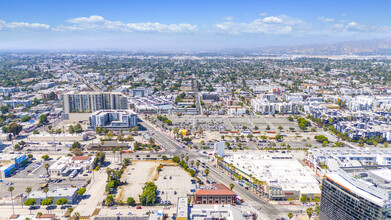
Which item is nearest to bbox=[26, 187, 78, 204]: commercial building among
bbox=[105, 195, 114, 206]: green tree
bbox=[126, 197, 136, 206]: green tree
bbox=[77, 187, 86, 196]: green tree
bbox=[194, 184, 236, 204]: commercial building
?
bbox=[77, 187, 86, 196]: green tree

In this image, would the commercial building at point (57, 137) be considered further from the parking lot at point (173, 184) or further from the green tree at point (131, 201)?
the green tree at point (131, 201)

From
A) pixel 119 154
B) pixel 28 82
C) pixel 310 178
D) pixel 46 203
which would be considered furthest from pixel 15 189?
pixel 28 82

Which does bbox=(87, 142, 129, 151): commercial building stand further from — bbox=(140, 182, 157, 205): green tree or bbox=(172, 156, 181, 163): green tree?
bbox=(140, 182, 157, 205): green tree

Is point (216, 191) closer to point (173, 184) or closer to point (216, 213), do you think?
point (216, 213)

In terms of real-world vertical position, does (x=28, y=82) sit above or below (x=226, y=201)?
above

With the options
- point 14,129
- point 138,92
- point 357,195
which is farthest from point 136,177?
point 138,92

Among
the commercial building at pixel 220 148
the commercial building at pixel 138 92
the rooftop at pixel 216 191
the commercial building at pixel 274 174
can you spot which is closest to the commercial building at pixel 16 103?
the commercial building at pixel 138 92

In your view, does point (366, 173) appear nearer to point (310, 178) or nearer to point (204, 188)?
point (310, 178)
